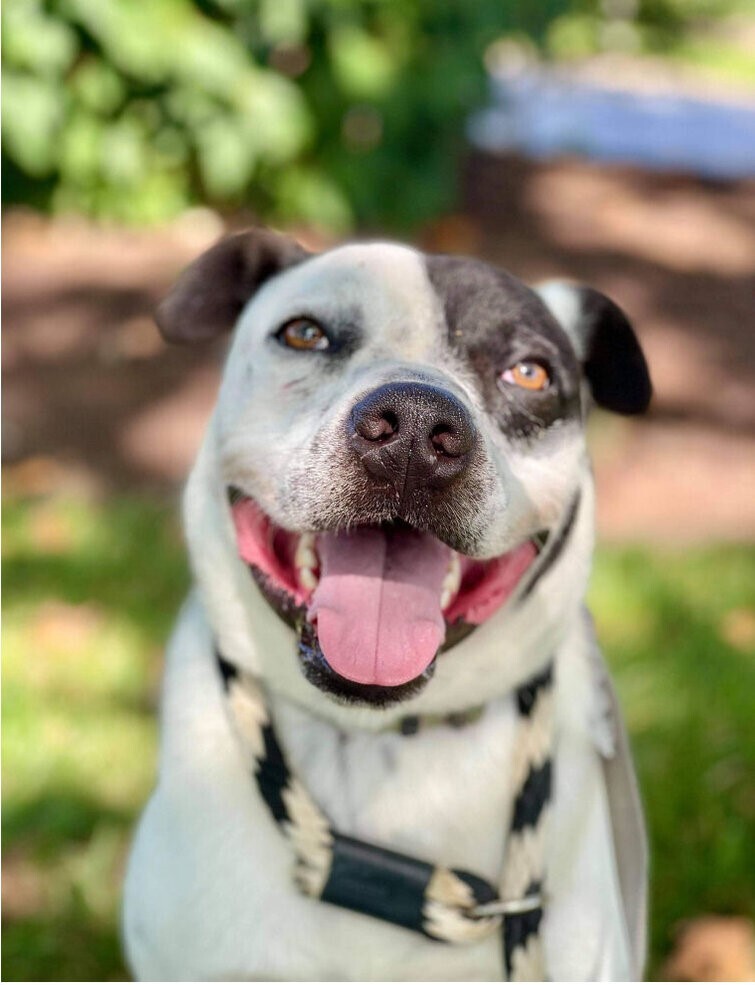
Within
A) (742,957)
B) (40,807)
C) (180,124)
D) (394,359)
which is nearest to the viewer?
(394,359)

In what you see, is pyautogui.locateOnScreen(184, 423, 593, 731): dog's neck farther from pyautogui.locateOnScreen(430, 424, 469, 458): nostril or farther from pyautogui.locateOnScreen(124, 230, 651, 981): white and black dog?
pyautogui.locateOnScreen(430, 424, 469, 458): nostril

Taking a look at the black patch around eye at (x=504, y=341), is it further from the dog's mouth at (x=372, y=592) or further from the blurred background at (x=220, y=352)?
the blurred background at (x=220, y=352)

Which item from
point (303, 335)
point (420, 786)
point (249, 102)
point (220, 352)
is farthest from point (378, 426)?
point (249, 102)

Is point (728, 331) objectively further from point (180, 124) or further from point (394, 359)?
point (394, 359)

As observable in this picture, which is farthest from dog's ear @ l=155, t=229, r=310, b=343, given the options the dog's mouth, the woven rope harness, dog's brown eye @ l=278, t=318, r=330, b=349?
the woven rope harness

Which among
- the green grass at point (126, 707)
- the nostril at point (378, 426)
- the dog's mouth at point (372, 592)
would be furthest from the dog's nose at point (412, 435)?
the green grass at point (126, 707)

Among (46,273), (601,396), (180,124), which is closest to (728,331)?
(180,124)

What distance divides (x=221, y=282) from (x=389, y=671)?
97cm

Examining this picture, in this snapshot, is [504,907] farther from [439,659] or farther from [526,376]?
[526,376]

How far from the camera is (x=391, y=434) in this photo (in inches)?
75.7

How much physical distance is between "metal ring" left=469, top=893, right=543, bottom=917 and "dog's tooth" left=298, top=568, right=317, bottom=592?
0.64 m

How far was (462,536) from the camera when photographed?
6.55ft

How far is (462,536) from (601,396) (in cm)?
71

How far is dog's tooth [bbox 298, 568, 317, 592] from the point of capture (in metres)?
2.12
